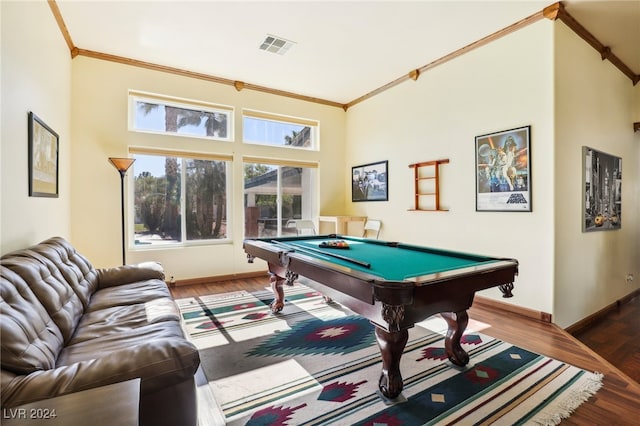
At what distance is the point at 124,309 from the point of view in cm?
217

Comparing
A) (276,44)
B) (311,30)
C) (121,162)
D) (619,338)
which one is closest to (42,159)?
(121,162)

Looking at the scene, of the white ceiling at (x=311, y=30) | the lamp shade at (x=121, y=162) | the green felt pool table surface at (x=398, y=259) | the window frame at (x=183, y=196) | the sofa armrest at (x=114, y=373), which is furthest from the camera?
the window frame at (x=183, y=196)

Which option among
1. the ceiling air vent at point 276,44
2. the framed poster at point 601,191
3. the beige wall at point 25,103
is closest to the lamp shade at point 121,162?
the beige wall at point 25,103

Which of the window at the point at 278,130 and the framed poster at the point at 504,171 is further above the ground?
the window at the point at 278,130

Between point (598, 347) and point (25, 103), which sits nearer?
point (25, 103)

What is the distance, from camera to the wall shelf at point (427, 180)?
420 centimetres

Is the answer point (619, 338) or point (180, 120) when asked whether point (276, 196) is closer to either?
point (180, 120)

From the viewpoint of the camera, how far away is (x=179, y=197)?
4.69 meters

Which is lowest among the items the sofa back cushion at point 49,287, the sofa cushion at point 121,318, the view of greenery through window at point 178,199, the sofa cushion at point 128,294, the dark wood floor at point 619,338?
the dark wood floor at point 619,338

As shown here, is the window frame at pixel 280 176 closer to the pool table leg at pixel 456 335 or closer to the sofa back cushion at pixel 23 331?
the sofa back cushion at pixel 23 331

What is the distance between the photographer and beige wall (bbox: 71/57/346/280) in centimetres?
398

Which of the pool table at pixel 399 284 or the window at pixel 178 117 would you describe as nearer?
the pool table at pixel 399 284

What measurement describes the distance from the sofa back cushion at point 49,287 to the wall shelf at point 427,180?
12.9 ft

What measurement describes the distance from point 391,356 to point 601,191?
12.0 feet
